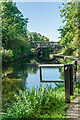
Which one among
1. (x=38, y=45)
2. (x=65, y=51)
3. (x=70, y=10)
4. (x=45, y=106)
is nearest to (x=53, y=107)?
(x=45, y=106)

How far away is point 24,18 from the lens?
21078 millimetres

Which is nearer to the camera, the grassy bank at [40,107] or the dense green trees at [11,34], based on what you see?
the grassy bank at [40,107]

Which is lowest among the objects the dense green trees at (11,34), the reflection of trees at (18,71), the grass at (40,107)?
the grass at (40,107)

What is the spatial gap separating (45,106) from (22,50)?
15.6 m

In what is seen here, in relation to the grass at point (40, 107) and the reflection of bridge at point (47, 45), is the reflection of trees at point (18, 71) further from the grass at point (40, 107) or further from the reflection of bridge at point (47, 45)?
the reflection of bridge at point (47, 45)

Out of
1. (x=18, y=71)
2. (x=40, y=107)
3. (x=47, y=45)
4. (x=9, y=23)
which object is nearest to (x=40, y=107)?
(x=40, y=107)

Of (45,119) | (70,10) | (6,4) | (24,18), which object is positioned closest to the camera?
(45,119)

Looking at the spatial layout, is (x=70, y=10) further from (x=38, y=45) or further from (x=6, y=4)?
(x=38, y=45)

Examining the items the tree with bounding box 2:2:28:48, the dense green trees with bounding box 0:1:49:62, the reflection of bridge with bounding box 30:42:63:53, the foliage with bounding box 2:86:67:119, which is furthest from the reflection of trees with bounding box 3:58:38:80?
the reflection of bridge with bounding box 30:42:63:53

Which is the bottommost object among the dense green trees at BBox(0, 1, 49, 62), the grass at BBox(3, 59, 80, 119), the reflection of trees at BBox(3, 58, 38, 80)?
the grass at BBox(3, 59, 80, 119)

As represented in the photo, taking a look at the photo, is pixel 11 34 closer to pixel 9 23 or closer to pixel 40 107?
pixel 9 23

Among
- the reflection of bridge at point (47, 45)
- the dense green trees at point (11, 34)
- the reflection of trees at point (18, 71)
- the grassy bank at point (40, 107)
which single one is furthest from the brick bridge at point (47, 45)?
the grassy bank at point (40, 107)

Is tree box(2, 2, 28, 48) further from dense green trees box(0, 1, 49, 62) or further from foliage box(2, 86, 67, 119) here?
foliage box(2, 86, 67, 119)

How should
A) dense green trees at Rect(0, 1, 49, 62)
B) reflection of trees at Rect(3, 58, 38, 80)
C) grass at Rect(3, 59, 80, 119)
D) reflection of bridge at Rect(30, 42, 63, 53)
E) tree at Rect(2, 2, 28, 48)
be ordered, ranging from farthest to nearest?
reflection of bridge at Rect(30, 42, 63, 53)
tree at Rect(2, 2, 28, 48)
dense green trees at Rect(0, 1, 49, 62)
reflection of trees at Rect(3, 58, 38, 80)
grass at Rect(3, 59, 80, 119)
